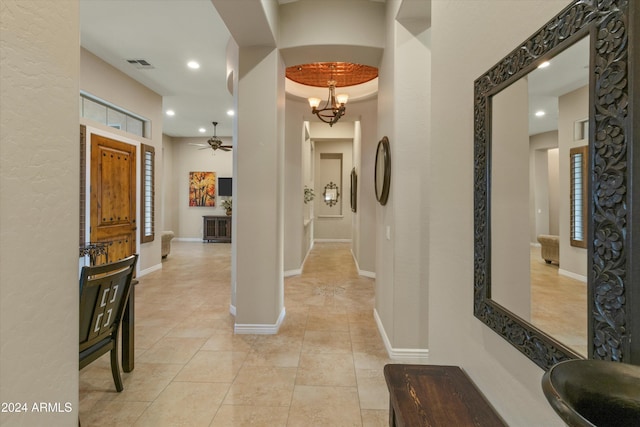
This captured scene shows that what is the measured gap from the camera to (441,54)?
1.65m

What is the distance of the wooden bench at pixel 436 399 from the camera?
1.06m

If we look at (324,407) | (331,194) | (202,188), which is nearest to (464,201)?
(324,407)

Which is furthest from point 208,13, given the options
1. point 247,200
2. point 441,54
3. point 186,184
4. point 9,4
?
point 186,184

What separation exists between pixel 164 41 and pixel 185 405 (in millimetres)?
4288

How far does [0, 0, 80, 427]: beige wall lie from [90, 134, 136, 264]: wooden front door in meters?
4.79

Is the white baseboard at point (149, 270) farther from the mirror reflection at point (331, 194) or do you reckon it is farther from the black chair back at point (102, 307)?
the mirror reflection at point (331, 194)

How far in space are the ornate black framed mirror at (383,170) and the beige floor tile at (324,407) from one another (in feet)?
5.69

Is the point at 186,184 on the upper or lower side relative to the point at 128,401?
upper

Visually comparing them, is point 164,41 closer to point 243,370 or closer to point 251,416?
point 243,370

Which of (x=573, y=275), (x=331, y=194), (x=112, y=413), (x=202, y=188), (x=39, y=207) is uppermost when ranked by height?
(x=202, y=188)

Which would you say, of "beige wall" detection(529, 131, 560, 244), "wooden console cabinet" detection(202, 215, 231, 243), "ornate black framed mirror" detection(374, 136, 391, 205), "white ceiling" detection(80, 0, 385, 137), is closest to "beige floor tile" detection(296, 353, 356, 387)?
"ornate black framed mirror" detection(374, 136, 391, 205)

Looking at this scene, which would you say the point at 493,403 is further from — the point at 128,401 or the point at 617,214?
the point at 128,401

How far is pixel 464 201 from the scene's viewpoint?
1.38m

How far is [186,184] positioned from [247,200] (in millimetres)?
8618
